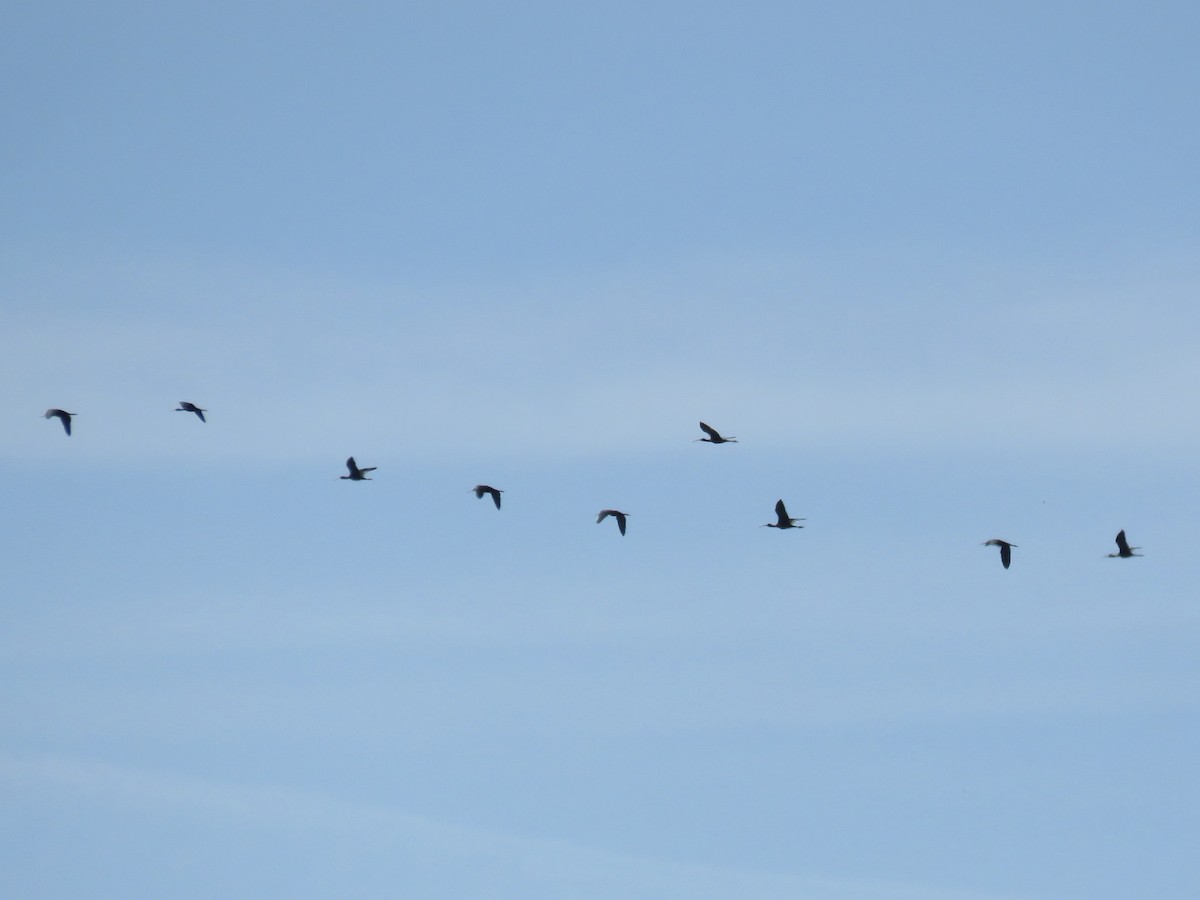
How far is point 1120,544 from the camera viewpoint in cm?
10600

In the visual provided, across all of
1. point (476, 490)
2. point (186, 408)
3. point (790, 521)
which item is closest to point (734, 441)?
point (790, 521)

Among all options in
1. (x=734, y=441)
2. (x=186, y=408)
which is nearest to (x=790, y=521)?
(x=734, y=441)

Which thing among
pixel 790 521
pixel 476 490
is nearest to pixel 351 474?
pixel 476 490

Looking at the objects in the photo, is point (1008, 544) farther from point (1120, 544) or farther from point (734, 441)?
point (734, 441)

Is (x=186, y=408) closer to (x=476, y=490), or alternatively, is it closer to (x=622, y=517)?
(x=476, y=490)

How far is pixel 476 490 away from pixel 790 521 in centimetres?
1497

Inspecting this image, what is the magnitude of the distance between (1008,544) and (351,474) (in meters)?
31.2

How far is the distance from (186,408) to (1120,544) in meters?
44.0

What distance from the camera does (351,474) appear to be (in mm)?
109250

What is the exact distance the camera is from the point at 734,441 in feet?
350

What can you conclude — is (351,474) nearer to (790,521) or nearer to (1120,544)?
(790,521)

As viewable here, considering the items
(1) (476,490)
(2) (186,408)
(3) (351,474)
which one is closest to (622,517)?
(1) (476,490)

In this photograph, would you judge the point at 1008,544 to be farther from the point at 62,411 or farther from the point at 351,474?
the point at 62,411

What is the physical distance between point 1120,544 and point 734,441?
18.6 meters
